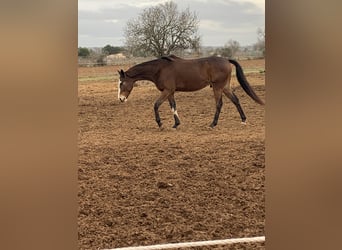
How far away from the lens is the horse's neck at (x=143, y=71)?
8.48 ft

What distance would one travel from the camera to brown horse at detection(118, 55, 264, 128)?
8.55 feet

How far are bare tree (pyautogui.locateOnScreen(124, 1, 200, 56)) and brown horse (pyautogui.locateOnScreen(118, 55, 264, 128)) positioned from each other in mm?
166

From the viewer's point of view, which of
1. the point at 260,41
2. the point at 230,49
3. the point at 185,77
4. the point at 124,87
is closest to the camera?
the point at 260,41

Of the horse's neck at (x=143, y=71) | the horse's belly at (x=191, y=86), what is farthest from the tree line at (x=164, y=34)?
the horse's belly at (x=191, y=86)

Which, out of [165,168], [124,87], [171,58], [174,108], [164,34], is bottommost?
[165,168]

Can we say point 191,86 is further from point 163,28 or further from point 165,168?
point 165,168

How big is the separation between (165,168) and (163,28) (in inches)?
27.7

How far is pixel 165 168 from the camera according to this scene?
2373mm

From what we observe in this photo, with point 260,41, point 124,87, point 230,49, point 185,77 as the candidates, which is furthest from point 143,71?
point 260,41

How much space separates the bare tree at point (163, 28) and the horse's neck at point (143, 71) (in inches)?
5.3

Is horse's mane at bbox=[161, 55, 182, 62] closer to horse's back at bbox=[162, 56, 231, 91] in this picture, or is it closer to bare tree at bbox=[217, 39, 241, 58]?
horse's back at bbox=[162, 56, 231, 91]

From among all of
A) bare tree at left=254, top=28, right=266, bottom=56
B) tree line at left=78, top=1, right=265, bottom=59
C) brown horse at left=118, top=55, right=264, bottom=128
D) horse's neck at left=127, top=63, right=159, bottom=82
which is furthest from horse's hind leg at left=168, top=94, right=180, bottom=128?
bare tree at left=254, top=28, right=266, bottom=56

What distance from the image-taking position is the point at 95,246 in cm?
195
